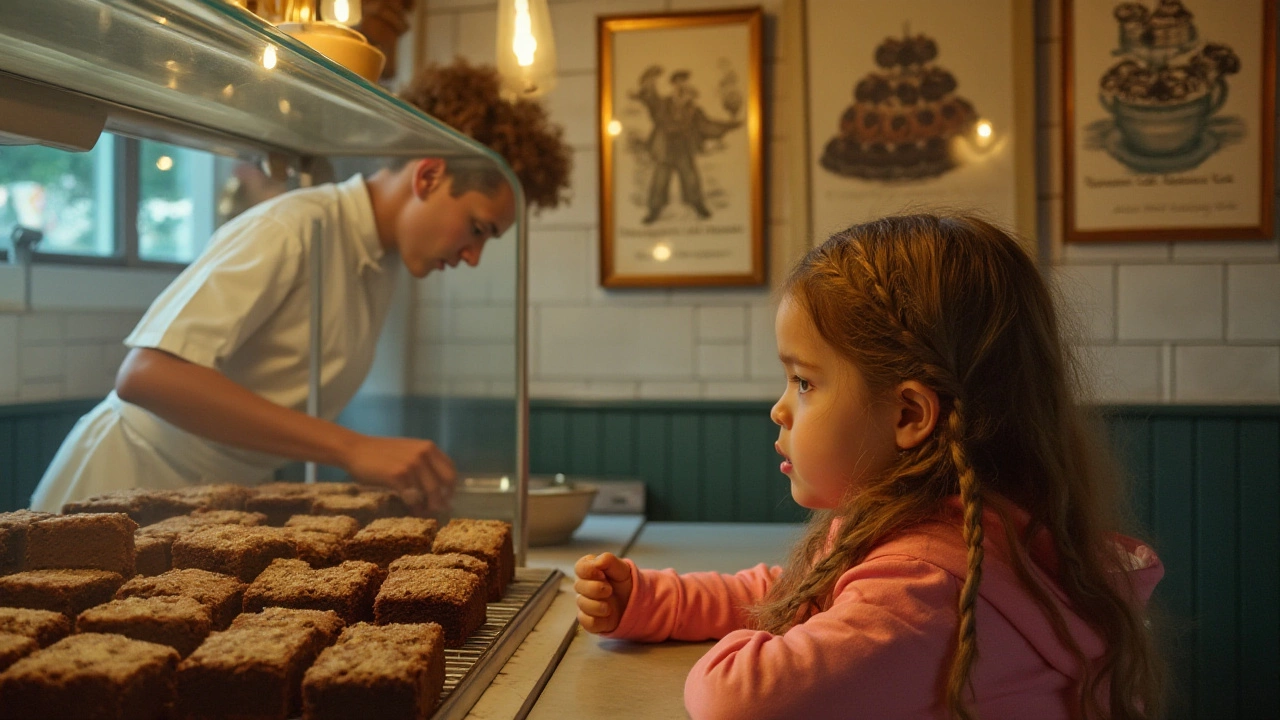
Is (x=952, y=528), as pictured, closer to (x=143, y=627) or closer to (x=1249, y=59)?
(x=143, y=627)

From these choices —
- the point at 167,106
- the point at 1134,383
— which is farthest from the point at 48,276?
the point at 1134,383

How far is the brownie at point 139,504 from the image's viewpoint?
84cm

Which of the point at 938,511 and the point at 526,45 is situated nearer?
the point at 938,511

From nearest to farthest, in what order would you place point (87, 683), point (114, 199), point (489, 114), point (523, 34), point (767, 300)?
point (87, 683) → point (114, 199) → point (523, 34) → point (489, 114) → point (767, 300)

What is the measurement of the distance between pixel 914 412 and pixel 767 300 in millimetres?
1755

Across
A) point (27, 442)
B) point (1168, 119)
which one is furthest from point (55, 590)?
point (1168, 119)

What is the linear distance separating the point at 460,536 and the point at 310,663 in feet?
1.26

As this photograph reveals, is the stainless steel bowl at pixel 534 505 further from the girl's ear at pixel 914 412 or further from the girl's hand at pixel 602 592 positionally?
the girl's ear at pixel 914 412

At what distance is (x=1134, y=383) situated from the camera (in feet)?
7.84

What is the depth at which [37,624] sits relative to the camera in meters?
0.65

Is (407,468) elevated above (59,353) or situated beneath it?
situated beneath

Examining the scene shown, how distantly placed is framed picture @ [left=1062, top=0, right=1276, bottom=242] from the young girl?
1.71 meters

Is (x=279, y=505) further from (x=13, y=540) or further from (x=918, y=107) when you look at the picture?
(x=918, y=107)

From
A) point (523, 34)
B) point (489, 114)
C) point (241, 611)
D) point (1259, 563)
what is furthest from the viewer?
Result: point (1259, 563)
